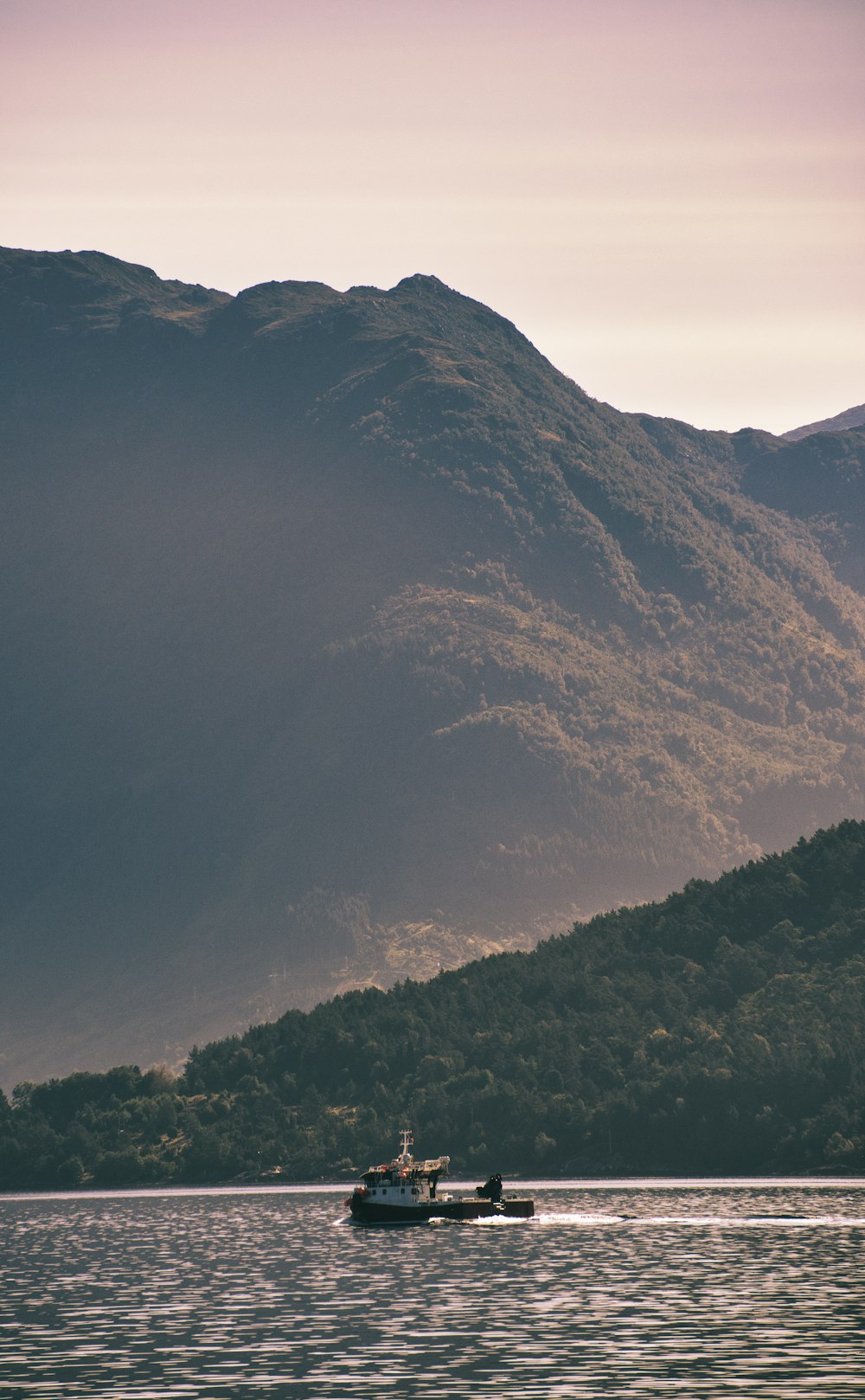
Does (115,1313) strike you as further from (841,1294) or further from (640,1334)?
(841,1294)

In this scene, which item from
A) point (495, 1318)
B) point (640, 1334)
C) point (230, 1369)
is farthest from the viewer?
point (495, 1318)

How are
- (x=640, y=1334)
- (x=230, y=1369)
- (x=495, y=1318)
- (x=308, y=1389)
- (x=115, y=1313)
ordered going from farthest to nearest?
(x=115, y=1313) → (x=495, y=1318) → (x=640, y=1334) → (x=230, y=1369) → (x=308, y=1389)

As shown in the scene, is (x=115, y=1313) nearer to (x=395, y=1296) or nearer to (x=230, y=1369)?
(x=395, y=1296)

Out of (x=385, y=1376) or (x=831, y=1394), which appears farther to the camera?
(x=385, y=1376)

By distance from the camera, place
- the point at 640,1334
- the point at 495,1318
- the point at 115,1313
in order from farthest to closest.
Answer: the point at 115,1313
the point at 495,1318
the point at 640,1334

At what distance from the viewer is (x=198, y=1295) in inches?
7338

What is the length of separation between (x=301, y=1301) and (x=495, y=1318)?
23668 millimetres

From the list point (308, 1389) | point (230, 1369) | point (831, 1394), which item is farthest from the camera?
point (230, 1369)

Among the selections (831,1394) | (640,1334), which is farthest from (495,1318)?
(831,1394)

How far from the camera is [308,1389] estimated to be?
128375 millimetres

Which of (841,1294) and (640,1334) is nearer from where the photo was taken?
(640,1334)

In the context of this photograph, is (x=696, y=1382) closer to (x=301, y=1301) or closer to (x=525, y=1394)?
(x=525, y=1394)

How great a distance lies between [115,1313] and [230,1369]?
128 feet

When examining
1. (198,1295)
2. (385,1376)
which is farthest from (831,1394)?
(198,1295)
